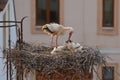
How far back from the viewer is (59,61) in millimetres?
2992

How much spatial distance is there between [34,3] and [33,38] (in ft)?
2.92

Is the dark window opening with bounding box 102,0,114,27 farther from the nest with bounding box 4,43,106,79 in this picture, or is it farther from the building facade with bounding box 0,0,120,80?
the nest with bounding box 4,43,106,79

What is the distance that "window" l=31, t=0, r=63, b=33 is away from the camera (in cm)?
1265

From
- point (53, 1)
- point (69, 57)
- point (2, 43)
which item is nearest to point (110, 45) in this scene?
point (53, 1)

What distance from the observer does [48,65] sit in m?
2.99

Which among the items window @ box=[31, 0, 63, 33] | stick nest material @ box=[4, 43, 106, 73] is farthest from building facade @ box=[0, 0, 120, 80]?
stick nest material @ box=[4, 43, 106, 73]

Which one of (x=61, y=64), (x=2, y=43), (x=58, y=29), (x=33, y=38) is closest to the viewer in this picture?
(x=61, y=64)

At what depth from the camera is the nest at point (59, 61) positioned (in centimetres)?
296

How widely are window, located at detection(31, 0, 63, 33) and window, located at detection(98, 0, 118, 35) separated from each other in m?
1.01

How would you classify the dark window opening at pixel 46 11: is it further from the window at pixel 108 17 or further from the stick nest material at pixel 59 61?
the stick nest material at pixel 59 61

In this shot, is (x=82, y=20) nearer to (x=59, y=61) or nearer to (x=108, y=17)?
(x=108, y=17)

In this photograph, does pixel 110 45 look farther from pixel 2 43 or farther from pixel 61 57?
pixel 61 57

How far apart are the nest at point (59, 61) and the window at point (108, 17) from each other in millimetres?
9536

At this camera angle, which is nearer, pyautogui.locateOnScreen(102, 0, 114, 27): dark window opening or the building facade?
the building facade
